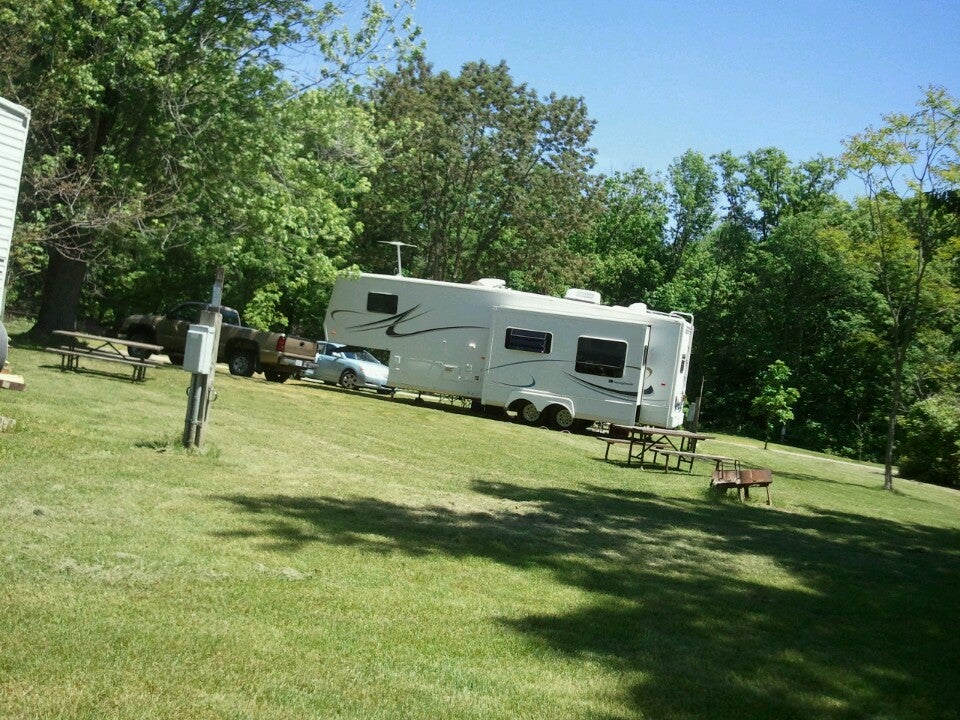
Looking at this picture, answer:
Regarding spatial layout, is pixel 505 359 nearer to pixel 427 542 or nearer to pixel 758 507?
pixel 758 507

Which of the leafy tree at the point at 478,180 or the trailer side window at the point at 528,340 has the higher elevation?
the leafy tree at the point at 478,180

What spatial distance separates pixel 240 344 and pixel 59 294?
13.3 feet

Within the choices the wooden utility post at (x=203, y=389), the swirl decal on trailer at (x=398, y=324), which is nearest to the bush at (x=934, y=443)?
the swirl decal on trailer at (x=398, y=324)

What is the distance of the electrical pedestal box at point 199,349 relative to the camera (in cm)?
1050

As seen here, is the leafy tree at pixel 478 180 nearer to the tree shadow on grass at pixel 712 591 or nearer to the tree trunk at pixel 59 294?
the tree trunk at pixel 59 294

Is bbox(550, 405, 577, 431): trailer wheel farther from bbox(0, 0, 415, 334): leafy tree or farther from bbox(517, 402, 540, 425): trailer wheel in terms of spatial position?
bbox(0, 0, 415, 334): leafy tree

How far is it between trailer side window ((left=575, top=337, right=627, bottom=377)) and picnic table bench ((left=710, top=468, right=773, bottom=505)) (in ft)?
27.6

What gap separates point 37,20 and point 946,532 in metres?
17.4

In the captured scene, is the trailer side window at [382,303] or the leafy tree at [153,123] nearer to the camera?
the leafy tree at [153,123]

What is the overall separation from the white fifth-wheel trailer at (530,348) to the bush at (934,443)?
8292mm

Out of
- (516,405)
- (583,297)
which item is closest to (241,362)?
(516,405)

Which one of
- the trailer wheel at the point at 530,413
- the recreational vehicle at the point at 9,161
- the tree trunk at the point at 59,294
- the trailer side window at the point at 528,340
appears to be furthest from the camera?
the trailer wheel at the point at 530,413

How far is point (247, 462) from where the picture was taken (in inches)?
442

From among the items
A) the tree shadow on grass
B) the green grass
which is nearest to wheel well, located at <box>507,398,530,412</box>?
the green grass
